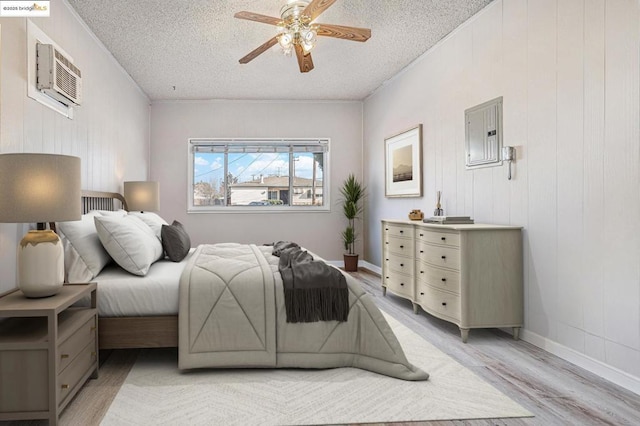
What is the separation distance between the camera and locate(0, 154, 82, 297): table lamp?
71.5 inches

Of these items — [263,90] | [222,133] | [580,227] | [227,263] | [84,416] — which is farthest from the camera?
[222,133]

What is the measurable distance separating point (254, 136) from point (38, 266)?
4.65m

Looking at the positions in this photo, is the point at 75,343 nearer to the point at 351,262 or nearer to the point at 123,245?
the point at 123,245

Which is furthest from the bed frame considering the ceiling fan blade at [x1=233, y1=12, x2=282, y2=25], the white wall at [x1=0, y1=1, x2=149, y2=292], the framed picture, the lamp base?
the framed picture

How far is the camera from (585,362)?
7.93ft

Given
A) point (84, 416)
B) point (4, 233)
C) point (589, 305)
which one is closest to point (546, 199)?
point (589, 305)

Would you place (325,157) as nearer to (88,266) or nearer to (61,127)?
(61,127)

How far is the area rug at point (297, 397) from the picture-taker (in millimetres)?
1851

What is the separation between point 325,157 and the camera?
647 centimetres

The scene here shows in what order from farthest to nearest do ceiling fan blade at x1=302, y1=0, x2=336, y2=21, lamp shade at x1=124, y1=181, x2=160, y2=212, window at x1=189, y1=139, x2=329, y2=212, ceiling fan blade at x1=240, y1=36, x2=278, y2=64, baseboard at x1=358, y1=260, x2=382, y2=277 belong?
window at x1=189, y1=139, x2=329, y2=212, baseboard at x1=358, y1=260, x2=382, y2=277, lamp shade at x1=124, y1=181, x2=160, y2=212, ceiling fan blade at x1=240, y1=36, x2=278, y2=64, ceiling fan blade at x1=302, y1=0, x2=336, y2=21

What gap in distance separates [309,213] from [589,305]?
4434 millimetres

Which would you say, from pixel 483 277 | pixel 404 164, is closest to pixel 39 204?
pixel 483 277

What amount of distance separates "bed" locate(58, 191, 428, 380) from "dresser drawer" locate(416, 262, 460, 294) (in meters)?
0.90

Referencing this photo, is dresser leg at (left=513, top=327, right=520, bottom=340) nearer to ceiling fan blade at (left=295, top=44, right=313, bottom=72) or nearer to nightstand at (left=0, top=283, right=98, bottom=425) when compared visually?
ceiling fan blade at (left=295, top=44, right=313, bottom=72)
